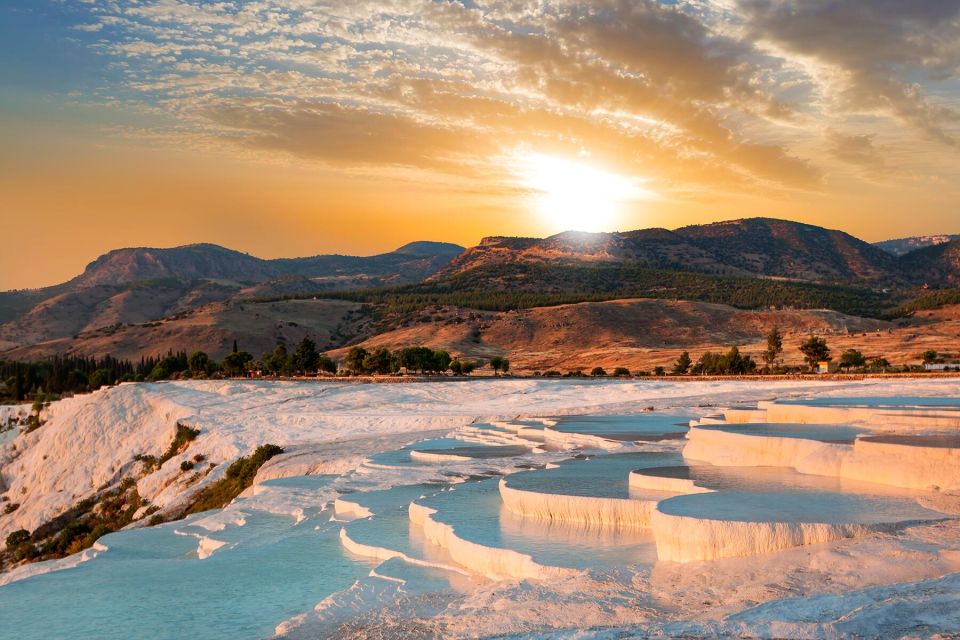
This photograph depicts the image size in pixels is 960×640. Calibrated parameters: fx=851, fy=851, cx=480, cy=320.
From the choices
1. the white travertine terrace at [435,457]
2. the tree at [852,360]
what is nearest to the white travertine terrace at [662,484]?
the white travertine terrace at [435,457]

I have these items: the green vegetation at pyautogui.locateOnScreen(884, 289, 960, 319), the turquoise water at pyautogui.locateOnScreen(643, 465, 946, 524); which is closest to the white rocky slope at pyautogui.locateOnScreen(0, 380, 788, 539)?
the turquoise water at pyautogui.locateOnScreen(643, 465, 946, 524)

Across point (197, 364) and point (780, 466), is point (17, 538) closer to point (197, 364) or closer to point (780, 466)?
point (780, 466)

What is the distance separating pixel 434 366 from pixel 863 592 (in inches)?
2633

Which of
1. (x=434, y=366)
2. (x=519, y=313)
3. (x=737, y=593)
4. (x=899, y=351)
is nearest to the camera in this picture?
(x=737, y=593)

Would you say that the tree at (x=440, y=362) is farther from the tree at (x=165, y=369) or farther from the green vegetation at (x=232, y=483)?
the green vegetation at (x=232, y=483)

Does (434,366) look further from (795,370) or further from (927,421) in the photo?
(927,421)

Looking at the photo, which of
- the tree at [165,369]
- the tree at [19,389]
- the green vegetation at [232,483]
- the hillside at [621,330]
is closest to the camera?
the green vegetation at [232,483]

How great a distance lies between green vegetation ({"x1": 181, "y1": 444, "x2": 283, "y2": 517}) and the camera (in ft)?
98.7

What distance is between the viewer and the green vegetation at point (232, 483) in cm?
3007

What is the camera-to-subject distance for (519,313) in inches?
5340

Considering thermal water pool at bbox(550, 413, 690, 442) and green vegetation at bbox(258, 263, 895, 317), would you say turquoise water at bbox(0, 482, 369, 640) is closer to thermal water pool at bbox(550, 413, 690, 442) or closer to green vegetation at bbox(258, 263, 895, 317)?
thermal water pool at bbox(550, 413, 690, 442)

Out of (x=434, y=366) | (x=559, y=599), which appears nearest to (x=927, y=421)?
(x=559, y=599)

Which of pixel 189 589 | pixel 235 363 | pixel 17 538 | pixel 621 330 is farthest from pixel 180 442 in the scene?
pixel 621 330

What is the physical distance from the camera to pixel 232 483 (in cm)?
3125
